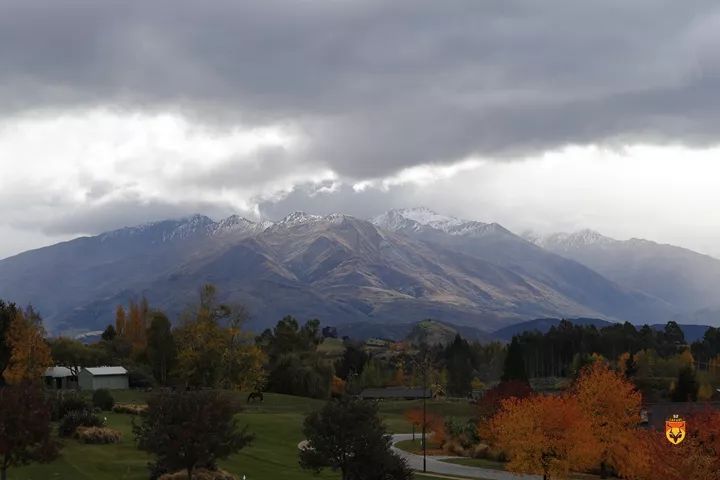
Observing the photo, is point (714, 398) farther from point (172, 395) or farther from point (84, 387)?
point (172, 395)

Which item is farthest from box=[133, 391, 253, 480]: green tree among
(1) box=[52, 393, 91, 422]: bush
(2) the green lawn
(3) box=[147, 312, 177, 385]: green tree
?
(3) box=[147, 312, 177, 385]: green tree

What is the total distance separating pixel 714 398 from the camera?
16775cm

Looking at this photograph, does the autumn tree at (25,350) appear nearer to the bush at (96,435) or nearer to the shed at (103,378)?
the shed at (103,378)

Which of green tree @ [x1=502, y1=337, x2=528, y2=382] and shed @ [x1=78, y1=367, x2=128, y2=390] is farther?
shed @ [x1=78, y1=367, x2=128, y2=390]

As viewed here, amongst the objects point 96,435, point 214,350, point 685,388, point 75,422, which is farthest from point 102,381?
point 685,388

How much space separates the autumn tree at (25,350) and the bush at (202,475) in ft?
189

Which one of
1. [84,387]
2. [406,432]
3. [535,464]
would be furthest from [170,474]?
[84,387]

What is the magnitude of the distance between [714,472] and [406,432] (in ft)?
261

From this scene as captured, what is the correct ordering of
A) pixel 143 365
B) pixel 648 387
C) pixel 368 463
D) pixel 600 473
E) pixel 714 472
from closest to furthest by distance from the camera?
pixel 714 472 < pixel 368 463 < pixel 600 473 < pixel 143 365 < pixel 648 387

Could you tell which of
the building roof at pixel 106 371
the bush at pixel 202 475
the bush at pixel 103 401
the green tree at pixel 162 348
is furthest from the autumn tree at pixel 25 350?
the bush at pixel 202 475

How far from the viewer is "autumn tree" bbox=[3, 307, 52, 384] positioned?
393ft

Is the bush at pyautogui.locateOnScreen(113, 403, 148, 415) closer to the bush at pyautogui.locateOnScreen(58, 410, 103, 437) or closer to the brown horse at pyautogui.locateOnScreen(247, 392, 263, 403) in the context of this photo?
the bush at pyautogui.locateOnScreen(58, 410, 103, 437)

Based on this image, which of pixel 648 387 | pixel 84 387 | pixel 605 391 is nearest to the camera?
pixel 605 391

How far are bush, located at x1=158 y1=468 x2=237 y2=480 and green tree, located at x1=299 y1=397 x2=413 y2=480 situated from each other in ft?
20.3
